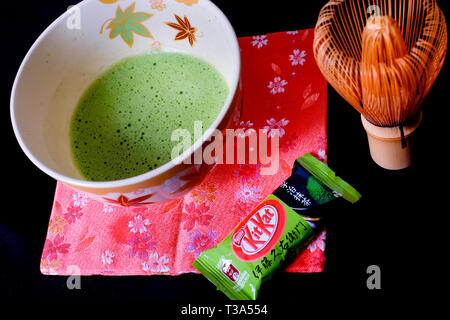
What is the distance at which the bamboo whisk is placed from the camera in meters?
0.55

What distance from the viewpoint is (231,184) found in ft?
2.16

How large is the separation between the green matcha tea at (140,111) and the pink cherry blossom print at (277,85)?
6 cm

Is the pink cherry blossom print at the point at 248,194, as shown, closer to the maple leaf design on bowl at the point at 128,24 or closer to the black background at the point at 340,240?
the black background at the point at 340,240

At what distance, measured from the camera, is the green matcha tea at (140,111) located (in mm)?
652

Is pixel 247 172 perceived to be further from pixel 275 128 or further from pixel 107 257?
pixel 107 257

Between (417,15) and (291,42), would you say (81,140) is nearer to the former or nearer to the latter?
(291,42)

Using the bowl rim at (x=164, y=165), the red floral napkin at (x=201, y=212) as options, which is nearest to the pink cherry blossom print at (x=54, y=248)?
the red floral napkin at (x=201, y=212)

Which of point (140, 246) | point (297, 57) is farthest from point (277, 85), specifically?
point (140, 246)

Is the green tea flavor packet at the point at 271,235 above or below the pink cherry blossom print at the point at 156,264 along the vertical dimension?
above

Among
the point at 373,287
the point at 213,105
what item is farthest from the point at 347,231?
the point at 213,105

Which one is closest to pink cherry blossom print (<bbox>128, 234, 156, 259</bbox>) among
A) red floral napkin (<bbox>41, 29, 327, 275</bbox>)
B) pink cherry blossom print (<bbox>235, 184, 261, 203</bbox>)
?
red floral napkin (<bbox>41, 29, 327, 275</bbox>)

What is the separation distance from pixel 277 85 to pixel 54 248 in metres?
0.33
